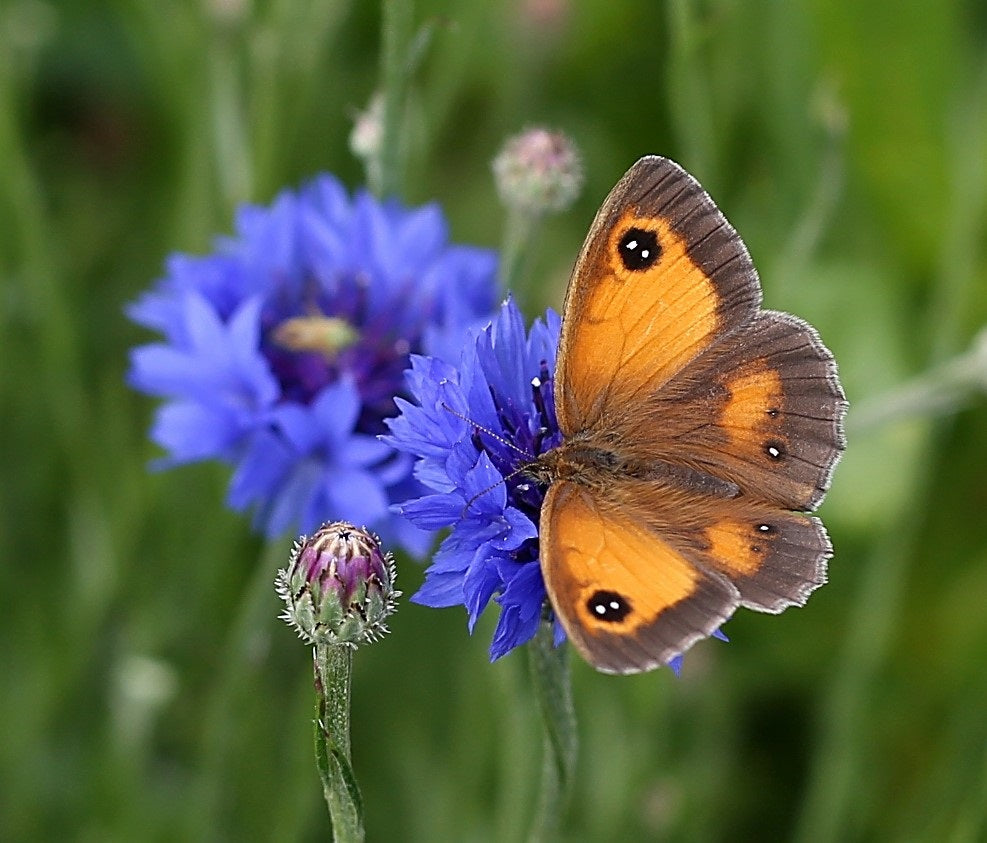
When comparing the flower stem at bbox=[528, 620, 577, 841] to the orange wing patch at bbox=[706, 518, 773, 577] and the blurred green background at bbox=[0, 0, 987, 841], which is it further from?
the blurred green background at bbox=[0, 0, 987, 841]

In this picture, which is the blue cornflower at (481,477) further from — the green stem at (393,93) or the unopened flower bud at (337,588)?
the green stem at (393,93)

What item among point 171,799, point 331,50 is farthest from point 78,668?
point 331,50

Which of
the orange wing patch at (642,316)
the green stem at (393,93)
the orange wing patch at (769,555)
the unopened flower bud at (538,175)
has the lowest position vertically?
the orange wing patch at (769,555)

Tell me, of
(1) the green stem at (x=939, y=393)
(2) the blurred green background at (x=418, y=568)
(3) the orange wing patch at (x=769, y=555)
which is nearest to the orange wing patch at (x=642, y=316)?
(3) the orange wing patch at (x=769, y=555)

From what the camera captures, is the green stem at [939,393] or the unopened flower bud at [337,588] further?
the green stem at [939,393]

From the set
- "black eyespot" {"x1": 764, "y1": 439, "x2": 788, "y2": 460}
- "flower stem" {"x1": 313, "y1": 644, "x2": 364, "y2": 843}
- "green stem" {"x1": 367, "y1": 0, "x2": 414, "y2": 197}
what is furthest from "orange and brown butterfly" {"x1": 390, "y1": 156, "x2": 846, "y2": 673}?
"green stem" {"x1": 367, "y1": 0, "x2": 414, "y2": 197}

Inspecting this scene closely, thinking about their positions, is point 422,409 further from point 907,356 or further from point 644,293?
point 907,356

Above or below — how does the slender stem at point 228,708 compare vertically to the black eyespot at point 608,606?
above

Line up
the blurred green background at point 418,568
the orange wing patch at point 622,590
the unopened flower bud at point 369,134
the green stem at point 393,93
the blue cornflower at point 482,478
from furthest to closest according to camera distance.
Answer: the blurred green background at point 418,568 → the unopened flower bud at point 369,134 → the green stem at point 393,93 → the blue cornflower at point 482,478 → the orange wing patch at point 622,590
